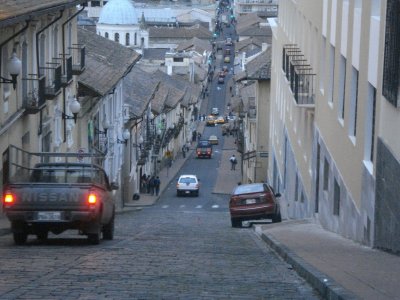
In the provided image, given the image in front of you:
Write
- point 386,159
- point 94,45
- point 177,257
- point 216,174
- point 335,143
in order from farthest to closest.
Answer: point 216,174, point 94,45, point 335,143, point 386,159, point 177,257

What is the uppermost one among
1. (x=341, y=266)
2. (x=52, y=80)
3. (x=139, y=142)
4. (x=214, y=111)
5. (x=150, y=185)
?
(x=52, y=80)

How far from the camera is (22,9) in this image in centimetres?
2108

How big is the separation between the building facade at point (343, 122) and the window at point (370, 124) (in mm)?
17

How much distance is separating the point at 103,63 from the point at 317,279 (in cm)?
3060

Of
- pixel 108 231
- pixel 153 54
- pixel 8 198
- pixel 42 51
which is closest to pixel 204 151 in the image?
pixel 153 54

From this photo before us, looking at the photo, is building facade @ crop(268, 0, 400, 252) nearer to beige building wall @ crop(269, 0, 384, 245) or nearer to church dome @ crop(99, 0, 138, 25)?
beige building wall @ crop(269, 0, 384, 245)

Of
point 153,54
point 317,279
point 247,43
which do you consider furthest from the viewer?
point 247,43

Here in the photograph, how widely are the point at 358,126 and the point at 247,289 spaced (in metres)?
8.99

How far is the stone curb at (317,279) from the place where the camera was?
9.34m

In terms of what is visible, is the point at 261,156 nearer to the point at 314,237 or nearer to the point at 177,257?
the point at 314,237

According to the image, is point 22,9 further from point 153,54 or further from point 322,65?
point 153,54

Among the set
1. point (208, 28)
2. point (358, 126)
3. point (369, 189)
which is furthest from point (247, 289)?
point (208, 28)

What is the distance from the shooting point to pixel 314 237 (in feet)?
65.5

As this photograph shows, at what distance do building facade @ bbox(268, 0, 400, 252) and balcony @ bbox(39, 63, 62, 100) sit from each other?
6.61 metres
